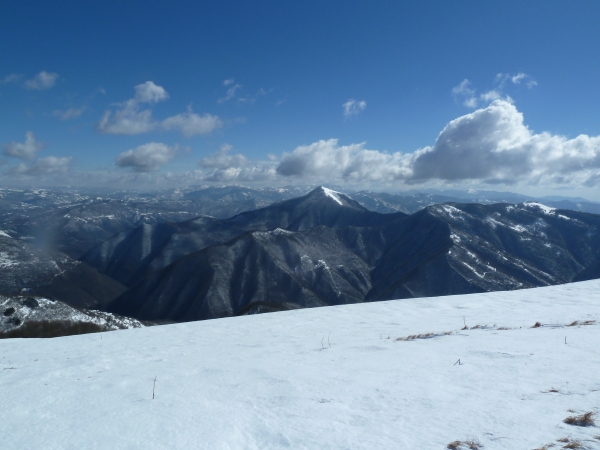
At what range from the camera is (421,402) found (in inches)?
236

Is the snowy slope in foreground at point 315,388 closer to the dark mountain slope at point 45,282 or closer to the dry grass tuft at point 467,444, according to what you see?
the dry grass tuft at point 467,444

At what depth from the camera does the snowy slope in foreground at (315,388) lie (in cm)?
516

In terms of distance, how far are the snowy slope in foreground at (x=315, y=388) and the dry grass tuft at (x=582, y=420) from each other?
162 mm

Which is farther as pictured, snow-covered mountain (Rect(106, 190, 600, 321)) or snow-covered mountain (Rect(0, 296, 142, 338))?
snow-covered mountain (Rect(106, 190, 600, 321))

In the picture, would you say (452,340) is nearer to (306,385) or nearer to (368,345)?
(368,345)

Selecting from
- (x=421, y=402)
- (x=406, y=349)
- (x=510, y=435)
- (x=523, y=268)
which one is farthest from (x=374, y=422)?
(x=523, y=268)

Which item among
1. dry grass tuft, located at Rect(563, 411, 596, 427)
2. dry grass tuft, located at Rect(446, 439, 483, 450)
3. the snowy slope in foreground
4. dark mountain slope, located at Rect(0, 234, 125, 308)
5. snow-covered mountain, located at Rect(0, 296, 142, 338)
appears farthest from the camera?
dark mountain slope, located at Rect(0, 234, 125, 308)

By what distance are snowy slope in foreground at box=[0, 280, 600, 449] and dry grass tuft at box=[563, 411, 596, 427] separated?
0.53 ft

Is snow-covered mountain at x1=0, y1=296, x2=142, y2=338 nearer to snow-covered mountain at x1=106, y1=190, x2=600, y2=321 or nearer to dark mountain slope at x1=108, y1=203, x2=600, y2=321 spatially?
dark mountain slope at x1=108, y1=203, x2=600, y2=321

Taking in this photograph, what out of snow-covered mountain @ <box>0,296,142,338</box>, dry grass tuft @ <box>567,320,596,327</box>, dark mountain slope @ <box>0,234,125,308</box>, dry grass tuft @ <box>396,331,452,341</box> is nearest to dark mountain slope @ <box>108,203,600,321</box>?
dark mountain slope @ <box>0,234,125,308</box>

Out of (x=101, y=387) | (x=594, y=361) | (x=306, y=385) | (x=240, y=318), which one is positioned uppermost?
(x=594, y=361)

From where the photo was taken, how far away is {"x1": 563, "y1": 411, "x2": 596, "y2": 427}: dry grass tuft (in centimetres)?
488

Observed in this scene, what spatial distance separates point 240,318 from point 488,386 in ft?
41.4

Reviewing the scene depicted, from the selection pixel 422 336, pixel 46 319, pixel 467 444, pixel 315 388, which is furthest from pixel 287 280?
pixel 467 444
